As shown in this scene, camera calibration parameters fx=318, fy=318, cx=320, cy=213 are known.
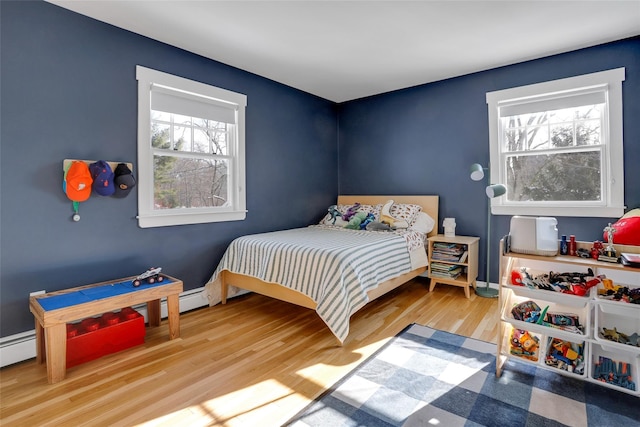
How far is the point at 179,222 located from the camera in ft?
9.75

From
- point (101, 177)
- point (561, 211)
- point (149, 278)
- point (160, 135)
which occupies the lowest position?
point (149, 278)

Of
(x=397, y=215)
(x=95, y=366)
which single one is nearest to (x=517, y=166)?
(x=397, y=215)

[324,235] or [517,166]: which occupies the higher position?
[517,166]

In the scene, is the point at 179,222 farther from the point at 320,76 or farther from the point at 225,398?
the point at 320,76

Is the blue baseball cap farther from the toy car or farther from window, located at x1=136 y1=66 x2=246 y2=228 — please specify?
the toy car

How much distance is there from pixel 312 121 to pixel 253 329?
9.45 feet

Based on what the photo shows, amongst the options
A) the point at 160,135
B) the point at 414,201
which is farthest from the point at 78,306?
the point at 414,201

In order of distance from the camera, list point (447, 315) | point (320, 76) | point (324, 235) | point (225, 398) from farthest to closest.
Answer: point (320, 76)
point (324, 235)
point (447, 315)
point (225, 398)

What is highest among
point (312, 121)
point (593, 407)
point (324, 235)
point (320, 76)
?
point (320, 76)

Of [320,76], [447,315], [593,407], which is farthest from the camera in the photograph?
[320,76]

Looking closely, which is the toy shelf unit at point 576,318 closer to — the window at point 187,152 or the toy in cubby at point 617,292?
the toy in cubby at point 617,292

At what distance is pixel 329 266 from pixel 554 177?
2.61 meters

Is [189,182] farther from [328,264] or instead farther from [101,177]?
[328,264]

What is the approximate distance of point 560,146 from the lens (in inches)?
127
